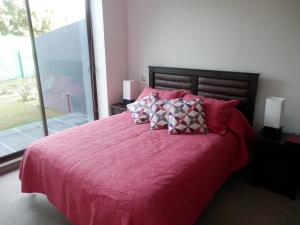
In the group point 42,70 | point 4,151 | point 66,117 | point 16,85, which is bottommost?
point 4,151

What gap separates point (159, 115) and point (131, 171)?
100cm

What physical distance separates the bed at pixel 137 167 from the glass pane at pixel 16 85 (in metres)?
1.29

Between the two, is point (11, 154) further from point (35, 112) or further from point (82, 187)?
point (82, 187)

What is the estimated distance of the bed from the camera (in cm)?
142

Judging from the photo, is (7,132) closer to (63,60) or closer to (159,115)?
(63,60)

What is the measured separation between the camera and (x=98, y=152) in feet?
6.36

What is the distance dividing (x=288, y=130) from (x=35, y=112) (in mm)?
3402

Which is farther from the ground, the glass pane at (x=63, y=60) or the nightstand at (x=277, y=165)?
the glass pane at (x=63, y=60)

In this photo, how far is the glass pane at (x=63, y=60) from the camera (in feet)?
10.4

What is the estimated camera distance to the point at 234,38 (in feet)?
8.66

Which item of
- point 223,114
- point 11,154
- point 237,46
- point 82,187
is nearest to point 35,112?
point 11,154

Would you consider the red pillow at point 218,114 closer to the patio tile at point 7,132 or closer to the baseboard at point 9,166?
the baseboard at point 9,166

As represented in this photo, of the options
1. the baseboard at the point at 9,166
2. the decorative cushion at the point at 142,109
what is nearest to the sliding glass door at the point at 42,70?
the baseboard at the point at 9,166

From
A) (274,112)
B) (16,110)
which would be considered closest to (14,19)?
(16,110)
